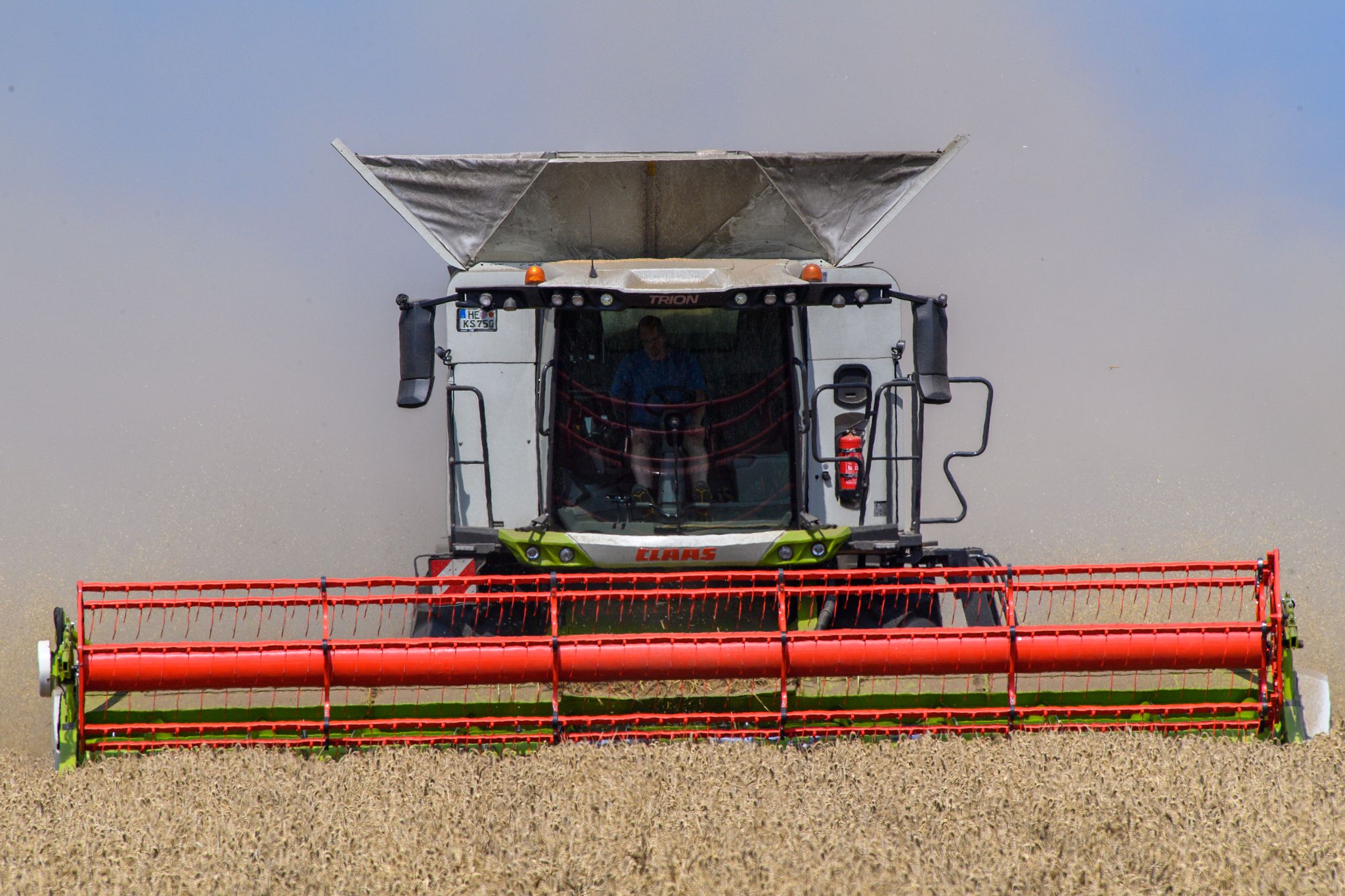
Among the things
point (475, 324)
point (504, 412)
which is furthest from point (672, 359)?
point (475, 324)

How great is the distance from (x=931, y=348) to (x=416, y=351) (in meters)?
2.32

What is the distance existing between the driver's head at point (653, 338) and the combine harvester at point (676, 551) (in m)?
0.02

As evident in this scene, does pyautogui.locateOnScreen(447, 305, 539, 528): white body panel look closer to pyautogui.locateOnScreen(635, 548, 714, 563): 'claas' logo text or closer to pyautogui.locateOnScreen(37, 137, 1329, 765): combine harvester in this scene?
pyautogui.locateOnScreen(37, 137, 1329, 765): combine harvester

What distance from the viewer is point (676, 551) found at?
6215mm

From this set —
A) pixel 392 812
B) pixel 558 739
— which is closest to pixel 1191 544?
pixel 558 739

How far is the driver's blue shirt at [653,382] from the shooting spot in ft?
21.4

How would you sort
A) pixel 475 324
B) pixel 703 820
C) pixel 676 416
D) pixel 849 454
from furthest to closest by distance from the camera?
pixel 475 324
pixel 849 454
pixel 676 416
pixel 703 820

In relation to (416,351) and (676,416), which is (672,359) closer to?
(676,416)

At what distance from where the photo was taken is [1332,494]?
452 inches

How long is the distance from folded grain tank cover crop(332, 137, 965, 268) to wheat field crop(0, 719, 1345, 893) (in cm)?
285

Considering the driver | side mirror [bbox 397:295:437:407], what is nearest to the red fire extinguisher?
the driver

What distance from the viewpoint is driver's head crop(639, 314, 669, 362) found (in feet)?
21.4

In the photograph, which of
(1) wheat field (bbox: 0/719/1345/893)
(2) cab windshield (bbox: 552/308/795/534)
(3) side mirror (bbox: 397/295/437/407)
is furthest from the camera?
(2) cab windshield (bbox: 552/308/795/534)

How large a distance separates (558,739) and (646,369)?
6.46 feet
